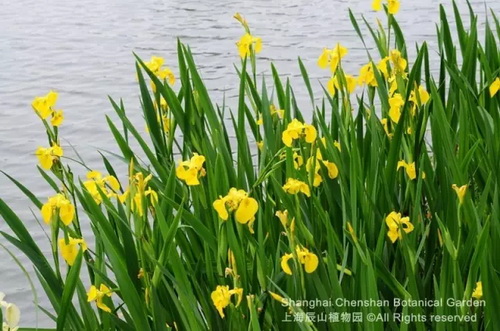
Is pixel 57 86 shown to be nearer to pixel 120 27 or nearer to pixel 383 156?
pixel 120 27

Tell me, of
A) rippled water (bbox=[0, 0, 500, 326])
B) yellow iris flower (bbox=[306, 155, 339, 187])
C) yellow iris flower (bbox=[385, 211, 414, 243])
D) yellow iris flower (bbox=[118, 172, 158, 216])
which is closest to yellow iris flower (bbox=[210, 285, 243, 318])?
yellow iris flower (bbox=[118, 172, 158, 216])

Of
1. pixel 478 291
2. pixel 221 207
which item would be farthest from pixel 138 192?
pixel 478 291

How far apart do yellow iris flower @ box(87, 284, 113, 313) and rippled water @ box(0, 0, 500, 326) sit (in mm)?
2061

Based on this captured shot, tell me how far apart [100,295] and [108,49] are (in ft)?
21.5

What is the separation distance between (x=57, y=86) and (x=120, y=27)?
2.22m

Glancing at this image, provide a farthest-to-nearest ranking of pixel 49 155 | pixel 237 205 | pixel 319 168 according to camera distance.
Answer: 1. pixel 319 168
2. pixel 49 155
3. pixel 237 205

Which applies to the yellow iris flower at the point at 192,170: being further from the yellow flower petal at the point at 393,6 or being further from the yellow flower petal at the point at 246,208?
the yellow flower petal at the point at 393,6

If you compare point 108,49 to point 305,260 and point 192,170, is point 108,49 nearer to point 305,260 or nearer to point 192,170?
point 192,170

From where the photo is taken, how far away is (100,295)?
1.73m

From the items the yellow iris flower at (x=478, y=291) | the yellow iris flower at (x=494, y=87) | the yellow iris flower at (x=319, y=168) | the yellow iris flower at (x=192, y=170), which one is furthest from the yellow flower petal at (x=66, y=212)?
the yellow iris flower at (x=494, y=87)

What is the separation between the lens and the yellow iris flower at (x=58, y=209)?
159 centimetres

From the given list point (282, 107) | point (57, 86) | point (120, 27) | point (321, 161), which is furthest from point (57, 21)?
point (321, 161)

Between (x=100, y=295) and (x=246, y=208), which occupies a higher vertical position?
(x=246, y=208)

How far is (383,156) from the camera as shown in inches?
83.0
